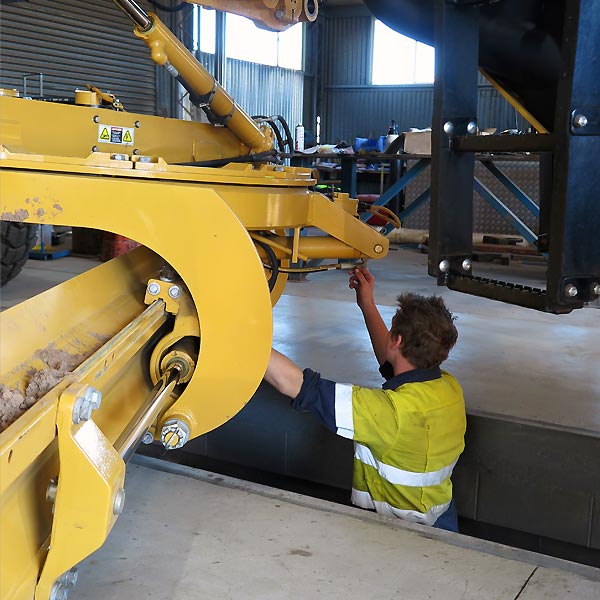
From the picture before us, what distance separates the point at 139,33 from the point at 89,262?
4.10 meters

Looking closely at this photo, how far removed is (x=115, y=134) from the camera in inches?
124

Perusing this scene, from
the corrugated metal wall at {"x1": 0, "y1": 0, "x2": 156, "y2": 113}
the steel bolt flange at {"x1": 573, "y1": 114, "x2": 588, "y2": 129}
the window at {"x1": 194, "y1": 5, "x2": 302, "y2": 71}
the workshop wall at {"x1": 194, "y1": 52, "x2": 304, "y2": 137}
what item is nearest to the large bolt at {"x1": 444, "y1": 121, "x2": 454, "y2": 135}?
the steel bolt flange at {"x1": 573, "y1": 114, "x2": 588, "y2": 129}

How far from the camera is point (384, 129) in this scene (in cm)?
1903

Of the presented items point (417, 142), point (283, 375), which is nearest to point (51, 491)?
point (283, 375)

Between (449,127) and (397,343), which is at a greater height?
(449,127)

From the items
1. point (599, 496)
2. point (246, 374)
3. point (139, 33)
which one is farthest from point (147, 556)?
point (139, 33)

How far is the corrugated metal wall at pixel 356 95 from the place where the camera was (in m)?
18.6

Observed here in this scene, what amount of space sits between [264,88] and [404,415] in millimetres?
16196

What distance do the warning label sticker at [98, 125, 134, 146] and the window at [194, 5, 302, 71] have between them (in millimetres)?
10876

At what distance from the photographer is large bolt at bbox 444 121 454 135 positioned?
1958mm

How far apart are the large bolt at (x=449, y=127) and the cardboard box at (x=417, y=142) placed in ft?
16.9

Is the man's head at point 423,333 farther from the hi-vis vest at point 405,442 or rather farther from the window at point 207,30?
the window at point 207,30

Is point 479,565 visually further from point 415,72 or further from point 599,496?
point 415,72

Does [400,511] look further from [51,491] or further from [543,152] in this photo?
[51,491]
